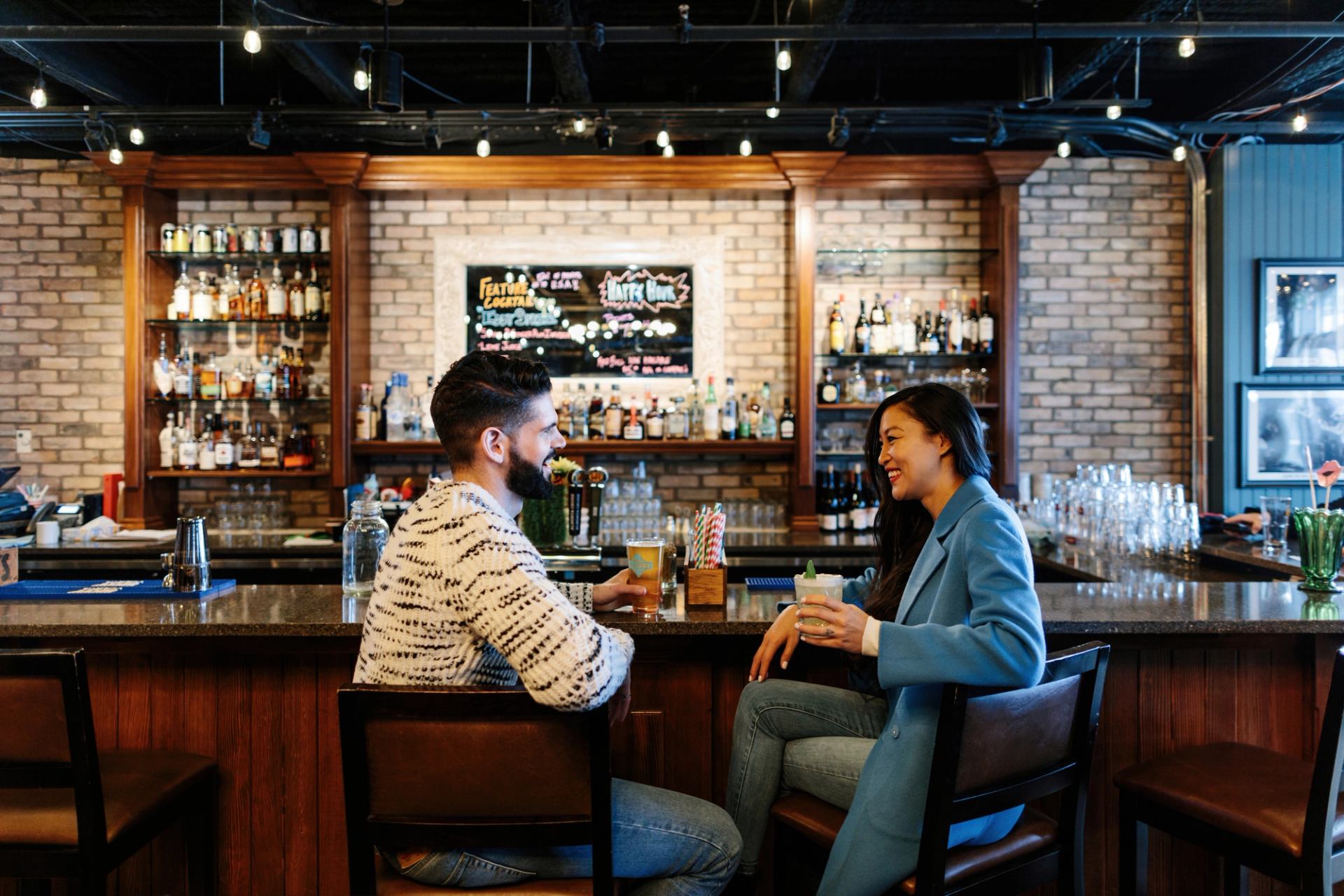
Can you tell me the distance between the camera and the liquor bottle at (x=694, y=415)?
5203 mm

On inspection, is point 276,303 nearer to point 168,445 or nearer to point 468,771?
point 168,445

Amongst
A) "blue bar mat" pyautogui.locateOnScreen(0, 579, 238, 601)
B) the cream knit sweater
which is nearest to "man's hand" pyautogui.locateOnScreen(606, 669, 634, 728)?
the cream knit sweater

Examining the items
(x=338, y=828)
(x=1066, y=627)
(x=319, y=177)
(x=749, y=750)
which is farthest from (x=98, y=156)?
(x=1066, y=627)

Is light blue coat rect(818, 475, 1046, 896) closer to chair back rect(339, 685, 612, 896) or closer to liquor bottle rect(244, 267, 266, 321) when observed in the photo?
chair back rect(339, 685, 612, 896)

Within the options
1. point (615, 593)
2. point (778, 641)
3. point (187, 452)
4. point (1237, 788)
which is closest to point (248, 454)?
point (187, 452)

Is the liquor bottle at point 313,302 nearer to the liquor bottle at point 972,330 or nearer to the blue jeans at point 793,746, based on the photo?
the liquor bottle at point 972,330

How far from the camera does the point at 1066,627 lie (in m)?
2.19

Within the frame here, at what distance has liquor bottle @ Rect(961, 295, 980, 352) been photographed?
5.14m

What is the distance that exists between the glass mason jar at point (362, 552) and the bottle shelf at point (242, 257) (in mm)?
2927

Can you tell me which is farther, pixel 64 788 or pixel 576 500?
pixel 576 500

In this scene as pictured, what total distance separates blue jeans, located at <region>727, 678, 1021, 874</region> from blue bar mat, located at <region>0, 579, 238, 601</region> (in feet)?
5.01

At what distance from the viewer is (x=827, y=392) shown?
205 inches

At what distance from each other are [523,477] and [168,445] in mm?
4179

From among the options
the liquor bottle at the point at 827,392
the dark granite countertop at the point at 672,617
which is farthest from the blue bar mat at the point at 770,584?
the liquor bottle at the point at 827,392
